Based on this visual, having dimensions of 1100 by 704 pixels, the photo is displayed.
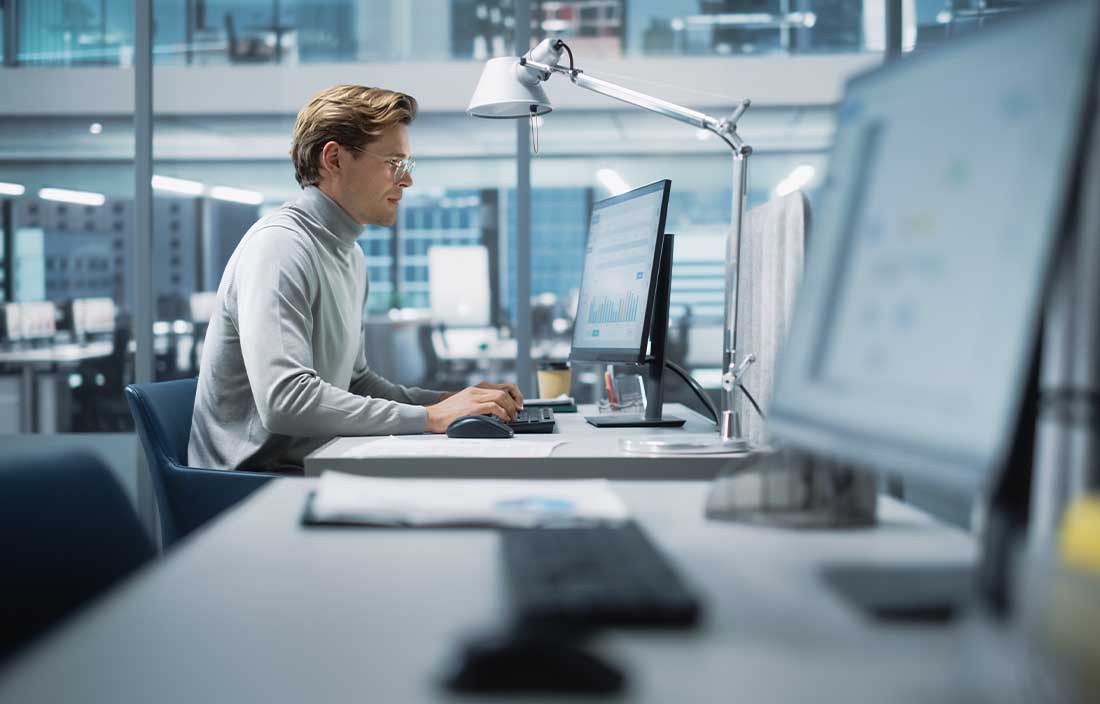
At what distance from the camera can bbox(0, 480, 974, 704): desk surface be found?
22.1 inches

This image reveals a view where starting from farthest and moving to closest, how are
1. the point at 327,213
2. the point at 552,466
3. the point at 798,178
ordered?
1. the point at 798,178
2. the point at 327,213
3. the point at 552,466

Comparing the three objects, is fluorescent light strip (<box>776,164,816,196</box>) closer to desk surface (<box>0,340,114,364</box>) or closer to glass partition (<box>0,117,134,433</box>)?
glass partition (<box>0,117,134,433</box>)

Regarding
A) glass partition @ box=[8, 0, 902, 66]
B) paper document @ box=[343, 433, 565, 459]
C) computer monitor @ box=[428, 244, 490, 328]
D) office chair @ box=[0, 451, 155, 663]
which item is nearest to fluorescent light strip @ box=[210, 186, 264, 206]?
glass partition @ box=[8, 0, 902, 66]

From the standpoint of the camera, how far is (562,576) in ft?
2.49

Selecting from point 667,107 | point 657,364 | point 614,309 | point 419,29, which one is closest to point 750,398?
point 657,364

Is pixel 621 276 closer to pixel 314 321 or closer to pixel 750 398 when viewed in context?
pixel 750 398

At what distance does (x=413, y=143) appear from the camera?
381 centimetres

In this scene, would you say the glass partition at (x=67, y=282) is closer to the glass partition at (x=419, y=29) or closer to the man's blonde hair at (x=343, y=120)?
the glass partition at (x=419, y=29)

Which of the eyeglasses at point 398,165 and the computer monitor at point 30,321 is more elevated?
the eyeglasses at point 398,165

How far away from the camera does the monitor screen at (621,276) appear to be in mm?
1985

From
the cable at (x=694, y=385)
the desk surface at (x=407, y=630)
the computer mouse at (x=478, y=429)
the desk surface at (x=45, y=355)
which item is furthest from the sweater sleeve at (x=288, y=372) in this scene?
the desk surface at (x=45, y=355)

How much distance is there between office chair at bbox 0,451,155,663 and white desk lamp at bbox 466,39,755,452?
859 millimetres

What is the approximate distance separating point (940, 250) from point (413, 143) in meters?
3.30

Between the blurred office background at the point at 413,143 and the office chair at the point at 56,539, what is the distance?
8.53ft
